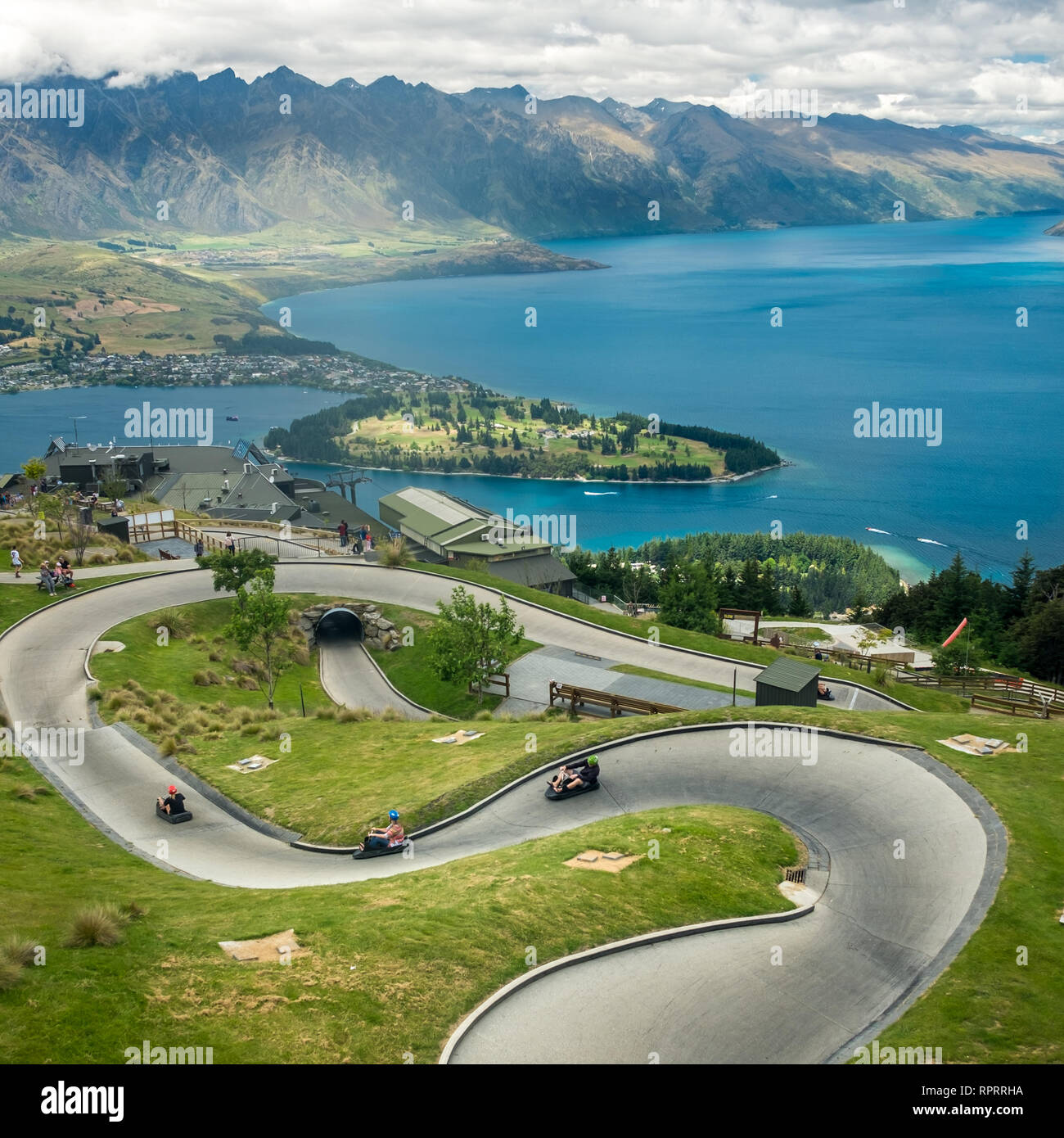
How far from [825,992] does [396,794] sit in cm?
1299

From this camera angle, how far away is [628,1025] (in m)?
16.1

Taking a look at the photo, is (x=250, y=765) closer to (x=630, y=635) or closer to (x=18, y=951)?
(x=18, y=951)

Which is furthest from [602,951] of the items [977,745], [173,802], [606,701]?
[606,701]

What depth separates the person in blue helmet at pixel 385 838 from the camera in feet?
78.3

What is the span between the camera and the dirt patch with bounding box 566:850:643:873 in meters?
20.9

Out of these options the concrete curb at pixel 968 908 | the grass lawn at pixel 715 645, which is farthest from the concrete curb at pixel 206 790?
the grass lawn at pixel 715 645

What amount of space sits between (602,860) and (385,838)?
5.65 m

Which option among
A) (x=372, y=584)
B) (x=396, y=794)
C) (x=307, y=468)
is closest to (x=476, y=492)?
A: (x=307, y=468)

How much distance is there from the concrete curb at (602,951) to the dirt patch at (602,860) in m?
2.17

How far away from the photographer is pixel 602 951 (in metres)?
18.1

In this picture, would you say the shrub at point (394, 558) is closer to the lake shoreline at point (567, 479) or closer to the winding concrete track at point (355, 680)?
the winding concrete track at point (355, 680)
